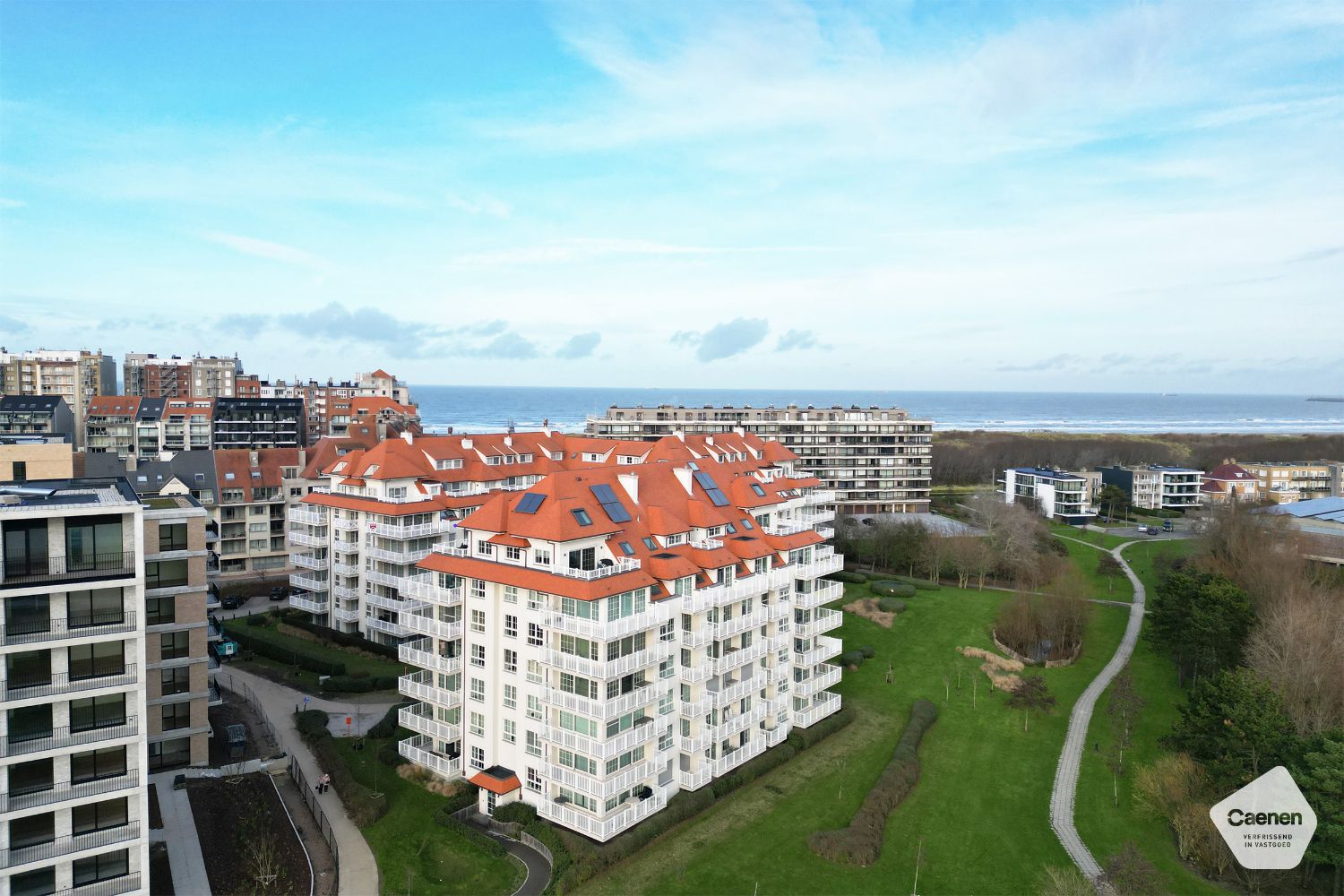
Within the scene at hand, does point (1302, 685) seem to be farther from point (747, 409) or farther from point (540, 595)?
point (747, 409)

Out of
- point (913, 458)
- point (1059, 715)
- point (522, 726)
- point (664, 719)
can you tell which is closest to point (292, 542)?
point (522, 726)

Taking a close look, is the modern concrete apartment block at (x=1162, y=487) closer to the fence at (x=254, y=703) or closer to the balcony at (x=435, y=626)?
the balcony at (x=435, y=626)

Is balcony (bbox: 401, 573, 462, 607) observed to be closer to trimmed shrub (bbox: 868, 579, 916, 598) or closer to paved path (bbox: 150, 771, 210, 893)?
paved path (bbox: 150, 771, 210, 893)

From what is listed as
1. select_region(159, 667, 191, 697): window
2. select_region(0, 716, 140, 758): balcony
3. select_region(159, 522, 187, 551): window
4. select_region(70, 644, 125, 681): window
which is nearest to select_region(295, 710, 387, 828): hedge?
select_region(159, 667, 191, 697): window

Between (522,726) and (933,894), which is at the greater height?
(522,726)

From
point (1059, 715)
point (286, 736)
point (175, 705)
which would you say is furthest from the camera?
point (1059, 715)

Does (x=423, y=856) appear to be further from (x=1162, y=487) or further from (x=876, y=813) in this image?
(x=1162, y=487)
